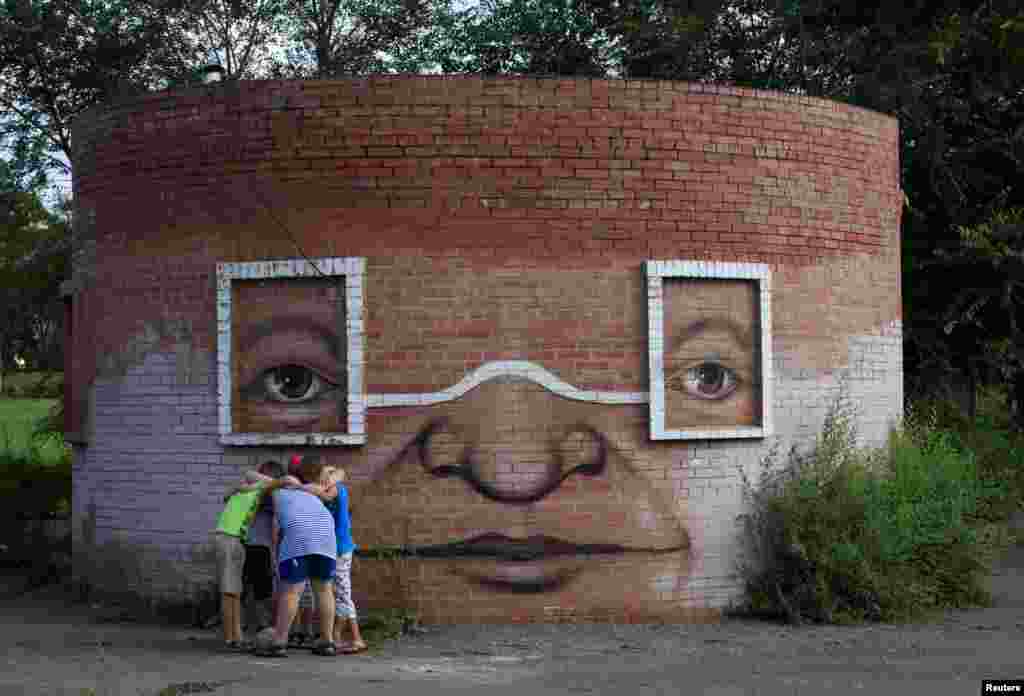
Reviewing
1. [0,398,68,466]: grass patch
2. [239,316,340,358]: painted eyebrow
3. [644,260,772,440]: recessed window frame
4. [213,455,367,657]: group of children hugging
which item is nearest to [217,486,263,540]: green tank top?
[213,455,367,657]: group of children hugging

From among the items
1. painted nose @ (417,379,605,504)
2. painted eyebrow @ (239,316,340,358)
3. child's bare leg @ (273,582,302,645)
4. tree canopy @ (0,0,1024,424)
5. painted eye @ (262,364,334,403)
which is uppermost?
tree canopy @ (0,0,1024,424)

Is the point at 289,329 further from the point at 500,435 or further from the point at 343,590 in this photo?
the point at 343,590

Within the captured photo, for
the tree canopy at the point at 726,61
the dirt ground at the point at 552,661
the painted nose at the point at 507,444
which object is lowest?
the dirt ground at the point at 552,661

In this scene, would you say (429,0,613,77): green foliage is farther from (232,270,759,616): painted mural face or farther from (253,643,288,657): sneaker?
(253,643,288,657): sneaker

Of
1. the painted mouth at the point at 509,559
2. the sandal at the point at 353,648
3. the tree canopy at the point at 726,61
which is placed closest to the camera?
the sandal at the point at 353,648

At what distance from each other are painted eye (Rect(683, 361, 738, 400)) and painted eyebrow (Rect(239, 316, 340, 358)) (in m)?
2.69

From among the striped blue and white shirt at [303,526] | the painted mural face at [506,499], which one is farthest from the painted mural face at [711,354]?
the striped blue and white shirt at [303,526]

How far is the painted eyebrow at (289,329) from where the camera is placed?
9.70 m

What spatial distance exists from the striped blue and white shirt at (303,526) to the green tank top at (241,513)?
379 millimetres

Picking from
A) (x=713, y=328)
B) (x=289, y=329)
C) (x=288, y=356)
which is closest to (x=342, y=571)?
(x=288, y=356)

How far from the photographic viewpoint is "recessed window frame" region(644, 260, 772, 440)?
9.81 m

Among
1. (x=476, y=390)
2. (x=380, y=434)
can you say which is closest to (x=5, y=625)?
(x=380, y=434)

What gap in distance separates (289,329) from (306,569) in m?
2.04

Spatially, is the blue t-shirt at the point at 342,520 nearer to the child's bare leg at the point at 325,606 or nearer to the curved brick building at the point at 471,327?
the child's bare leg at the point at 325,606
